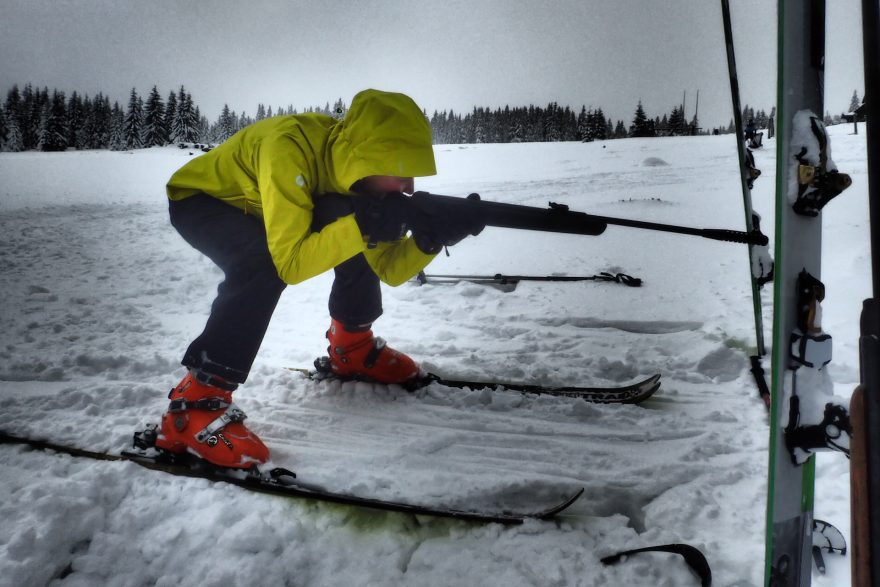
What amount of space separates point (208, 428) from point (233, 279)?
53 centimetres

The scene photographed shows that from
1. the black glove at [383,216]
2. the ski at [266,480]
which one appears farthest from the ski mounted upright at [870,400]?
the black glove at [383,216]

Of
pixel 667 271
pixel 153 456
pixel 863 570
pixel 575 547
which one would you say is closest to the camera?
pixel 863 570

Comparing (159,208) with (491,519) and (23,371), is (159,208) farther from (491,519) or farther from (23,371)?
(491,519)

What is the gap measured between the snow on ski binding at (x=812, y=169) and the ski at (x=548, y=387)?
49.8 inches

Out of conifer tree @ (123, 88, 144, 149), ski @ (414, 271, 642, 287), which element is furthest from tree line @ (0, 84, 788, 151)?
ski @ (414, 271, 642, 287)

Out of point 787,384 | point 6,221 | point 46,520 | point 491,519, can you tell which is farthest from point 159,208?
point 787,384

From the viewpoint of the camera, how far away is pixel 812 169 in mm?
1015

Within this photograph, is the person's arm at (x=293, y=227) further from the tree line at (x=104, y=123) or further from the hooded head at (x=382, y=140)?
the tree line at (x=104, y=123)

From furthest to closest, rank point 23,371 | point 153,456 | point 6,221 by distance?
point 6,221
point 23,371
point 153,456

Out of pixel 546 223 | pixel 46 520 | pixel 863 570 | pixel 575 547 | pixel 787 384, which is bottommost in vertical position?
pixel 575 547

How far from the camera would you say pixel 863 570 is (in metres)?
0.69

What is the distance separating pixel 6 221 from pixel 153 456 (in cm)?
688

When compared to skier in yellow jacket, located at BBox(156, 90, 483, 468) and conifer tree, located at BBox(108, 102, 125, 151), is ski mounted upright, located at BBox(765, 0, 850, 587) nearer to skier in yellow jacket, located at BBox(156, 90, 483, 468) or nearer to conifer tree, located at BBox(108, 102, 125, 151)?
skier in yellow jacket, located at BBox(156, 90, 483, 468)

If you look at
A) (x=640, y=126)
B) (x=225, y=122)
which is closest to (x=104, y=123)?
(x=225, y=122)
